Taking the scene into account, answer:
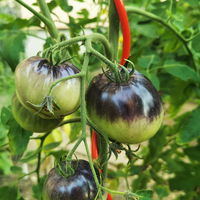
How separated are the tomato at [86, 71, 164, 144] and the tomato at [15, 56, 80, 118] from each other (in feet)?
0.11

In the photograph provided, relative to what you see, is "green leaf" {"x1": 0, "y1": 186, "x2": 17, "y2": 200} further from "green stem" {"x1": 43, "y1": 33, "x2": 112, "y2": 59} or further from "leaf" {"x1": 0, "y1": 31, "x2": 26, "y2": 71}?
"green stem" {"x1": 43, "y1": 33, "x2": 112, "y2": 59}

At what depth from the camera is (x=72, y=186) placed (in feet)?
1.89

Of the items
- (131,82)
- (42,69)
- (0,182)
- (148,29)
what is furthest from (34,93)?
(0,182)

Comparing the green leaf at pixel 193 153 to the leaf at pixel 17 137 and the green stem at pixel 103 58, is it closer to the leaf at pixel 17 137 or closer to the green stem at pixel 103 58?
the leaf at pixel 17 137

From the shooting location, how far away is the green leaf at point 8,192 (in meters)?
0.92

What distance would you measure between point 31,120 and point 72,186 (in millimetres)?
157

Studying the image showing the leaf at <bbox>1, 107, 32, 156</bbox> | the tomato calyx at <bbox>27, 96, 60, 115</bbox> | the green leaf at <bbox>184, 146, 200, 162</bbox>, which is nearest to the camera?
the tomato calyx at <bbox>27, 96, 60, 115</bbox>

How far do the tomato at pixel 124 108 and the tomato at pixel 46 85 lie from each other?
1.3 inches

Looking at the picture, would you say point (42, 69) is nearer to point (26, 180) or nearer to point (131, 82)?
point (131, 82)

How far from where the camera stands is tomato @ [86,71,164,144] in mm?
533

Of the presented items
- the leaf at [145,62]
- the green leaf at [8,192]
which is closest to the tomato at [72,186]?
the green leaf at [8,192]

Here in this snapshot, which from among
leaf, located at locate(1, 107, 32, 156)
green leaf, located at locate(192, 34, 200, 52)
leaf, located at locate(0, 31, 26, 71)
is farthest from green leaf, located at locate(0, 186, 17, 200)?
green leaf, located at locate(192, 34, 200, 52)

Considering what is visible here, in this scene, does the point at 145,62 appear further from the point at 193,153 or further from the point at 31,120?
the point at 31,120

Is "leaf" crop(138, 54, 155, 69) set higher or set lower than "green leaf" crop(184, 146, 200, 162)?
higher
